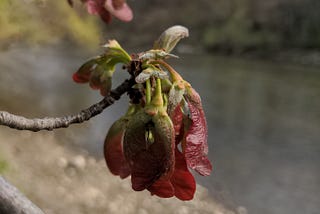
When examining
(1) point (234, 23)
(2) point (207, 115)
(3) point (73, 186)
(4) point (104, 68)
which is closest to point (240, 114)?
(2) point (207, 115)

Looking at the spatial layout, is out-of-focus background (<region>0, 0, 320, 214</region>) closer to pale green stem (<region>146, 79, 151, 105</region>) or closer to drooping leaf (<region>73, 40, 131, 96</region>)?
drooping leaf (<region>73, 40, 131, 96</region>)

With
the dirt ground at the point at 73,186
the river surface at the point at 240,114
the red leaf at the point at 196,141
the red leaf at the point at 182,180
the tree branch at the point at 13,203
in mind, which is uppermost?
the river surface at the point at 240,114

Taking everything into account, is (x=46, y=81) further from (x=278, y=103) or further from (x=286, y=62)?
(x=286, y=62)

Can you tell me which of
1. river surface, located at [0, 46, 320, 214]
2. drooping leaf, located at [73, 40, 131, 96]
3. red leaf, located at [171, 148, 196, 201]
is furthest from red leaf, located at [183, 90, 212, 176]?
Answer: river surface, located at [0, 46, 320, 214]

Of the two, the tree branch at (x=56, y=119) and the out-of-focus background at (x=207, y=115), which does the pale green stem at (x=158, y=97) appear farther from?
the out-of-focus background at (x=207, y=115)

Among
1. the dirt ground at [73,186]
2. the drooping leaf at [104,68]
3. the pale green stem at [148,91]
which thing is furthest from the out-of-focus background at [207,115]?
the pale green stem at [148,91]

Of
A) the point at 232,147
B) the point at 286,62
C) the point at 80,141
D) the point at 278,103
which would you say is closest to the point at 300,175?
the point at 232,147
